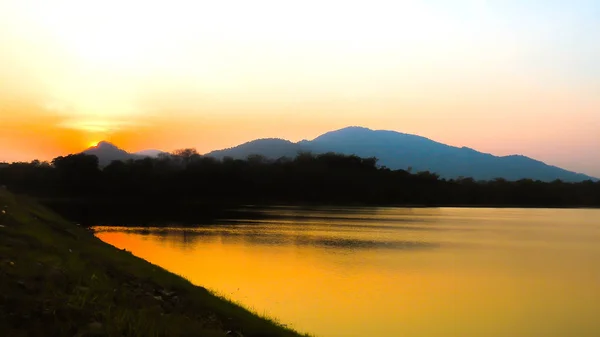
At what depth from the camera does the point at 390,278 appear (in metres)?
24.2

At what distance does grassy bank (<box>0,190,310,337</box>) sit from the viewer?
6156 mm

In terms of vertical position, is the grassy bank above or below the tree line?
below

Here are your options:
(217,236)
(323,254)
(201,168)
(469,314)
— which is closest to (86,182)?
(201,168)

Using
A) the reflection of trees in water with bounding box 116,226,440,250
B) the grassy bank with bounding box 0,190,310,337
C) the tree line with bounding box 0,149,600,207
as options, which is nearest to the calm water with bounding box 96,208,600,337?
the reflection of trees in water with bounding box 116,226,440,250

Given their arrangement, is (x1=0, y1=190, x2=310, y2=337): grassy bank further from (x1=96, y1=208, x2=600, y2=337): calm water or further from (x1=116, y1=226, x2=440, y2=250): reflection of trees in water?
(x1=116, y1=226, x2=440, y2=250): reflection of trees in water

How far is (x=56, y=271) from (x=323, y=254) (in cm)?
2346

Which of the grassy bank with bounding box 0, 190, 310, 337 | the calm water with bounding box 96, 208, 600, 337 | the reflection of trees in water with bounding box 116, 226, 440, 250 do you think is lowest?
the calm water with bounding box 96, 208, 600, 337

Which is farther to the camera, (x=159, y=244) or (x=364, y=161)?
(x=364, y=161)

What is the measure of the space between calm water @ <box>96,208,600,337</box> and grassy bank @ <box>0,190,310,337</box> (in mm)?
4262

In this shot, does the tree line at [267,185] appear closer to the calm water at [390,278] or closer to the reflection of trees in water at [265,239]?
the reflection of trees in water at [265,239]

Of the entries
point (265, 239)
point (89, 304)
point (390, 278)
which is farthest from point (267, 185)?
point (89, 304)

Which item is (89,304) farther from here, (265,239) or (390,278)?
(265,239)

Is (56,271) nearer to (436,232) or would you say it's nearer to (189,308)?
(189,308)

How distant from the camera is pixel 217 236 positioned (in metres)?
39.1
